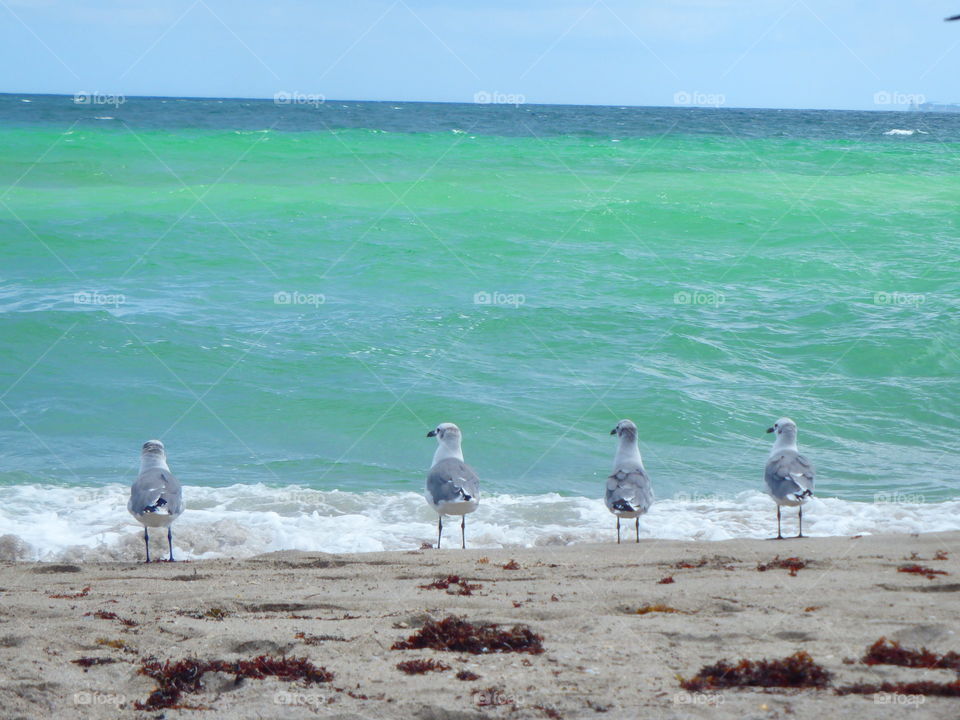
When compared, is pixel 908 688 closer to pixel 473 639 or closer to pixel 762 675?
pixel 762 675

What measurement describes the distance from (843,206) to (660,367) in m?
17.1

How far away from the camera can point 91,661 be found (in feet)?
15.2

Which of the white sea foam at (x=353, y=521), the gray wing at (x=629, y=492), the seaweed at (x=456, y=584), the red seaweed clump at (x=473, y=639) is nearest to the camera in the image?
the red seaweed clump at (x=473, y=639)

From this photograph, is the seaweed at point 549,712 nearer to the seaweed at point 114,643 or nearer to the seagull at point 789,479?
the seaweed at point 114,643

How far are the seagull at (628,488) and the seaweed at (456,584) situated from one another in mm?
2025

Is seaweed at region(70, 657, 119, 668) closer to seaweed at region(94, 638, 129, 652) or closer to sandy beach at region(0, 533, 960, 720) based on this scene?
sandy beach at region(0, 533, 960, 720)

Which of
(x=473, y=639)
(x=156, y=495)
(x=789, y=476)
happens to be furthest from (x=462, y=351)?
(x=473, y=639)

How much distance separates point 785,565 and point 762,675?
95.2 inches

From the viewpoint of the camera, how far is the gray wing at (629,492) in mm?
7902

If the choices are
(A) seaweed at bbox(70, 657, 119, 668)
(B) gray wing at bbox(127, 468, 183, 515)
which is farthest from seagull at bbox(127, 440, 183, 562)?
(A) seaweed at bbox(70, 657, 119, 668)

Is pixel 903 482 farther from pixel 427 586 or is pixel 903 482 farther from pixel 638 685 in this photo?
pixel 638 685

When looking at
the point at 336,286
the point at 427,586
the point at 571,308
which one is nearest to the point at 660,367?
the point at 571,308

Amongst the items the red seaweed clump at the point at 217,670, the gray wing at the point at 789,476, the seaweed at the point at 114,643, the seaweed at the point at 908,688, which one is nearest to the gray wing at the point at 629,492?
the gray wing at the point at 789,476

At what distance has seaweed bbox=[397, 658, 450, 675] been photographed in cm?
449
